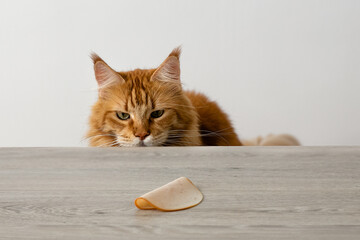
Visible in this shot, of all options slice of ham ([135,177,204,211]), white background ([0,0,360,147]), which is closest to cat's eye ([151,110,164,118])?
slice of ham ([135,177,204,211])

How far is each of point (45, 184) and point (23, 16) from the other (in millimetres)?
1703

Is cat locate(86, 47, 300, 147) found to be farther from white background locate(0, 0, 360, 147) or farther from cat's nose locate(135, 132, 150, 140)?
white background locate(0, 0, 360, 147)

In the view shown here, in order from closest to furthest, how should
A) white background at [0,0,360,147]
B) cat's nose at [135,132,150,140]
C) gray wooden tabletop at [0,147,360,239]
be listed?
gray wooden tabletop at [0,147,360,239]
cat's nose at [135,132,150,140]
white background at [0,0,360,147]

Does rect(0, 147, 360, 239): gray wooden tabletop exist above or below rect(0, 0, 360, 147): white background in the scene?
below

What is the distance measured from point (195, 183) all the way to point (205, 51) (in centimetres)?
150

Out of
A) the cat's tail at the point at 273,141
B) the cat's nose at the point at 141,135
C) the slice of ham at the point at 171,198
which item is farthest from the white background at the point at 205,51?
the slice of ham at the point at 171,198

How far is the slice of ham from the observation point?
887mm

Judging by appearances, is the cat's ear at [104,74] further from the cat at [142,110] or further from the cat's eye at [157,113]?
the cat's eye at [157,113]

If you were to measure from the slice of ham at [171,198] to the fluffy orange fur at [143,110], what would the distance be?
46 cm

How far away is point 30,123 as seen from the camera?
2543 mm

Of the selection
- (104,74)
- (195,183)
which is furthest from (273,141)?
(195,183)

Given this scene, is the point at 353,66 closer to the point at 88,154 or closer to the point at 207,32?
the point at 207,32

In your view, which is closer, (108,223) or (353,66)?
(108,223)

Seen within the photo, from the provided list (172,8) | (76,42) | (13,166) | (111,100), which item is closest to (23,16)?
(76,42)
